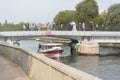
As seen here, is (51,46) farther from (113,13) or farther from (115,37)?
(113,13)

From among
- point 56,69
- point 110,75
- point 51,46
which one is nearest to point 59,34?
point 51,46

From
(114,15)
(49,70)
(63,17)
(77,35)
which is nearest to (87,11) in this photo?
(114,15)

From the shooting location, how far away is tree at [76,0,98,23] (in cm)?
11925

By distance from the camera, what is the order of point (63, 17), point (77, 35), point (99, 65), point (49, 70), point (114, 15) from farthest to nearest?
point (63, 17) → point (114, 15) → point (77, 35) → point (99, 65) → point (49, 70)

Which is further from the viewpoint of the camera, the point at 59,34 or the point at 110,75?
the point at 59,34

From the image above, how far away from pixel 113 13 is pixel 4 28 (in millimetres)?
56729

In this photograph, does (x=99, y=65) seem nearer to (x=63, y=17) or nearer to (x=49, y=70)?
(x=49, y=70)

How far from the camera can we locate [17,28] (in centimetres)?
8188

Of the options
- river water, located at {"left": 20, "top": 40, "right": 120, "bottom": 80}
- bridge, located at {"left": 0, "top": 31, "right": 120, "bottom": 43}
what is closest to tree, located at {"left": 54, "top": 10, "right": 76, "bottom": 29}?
bridge, located at {"left": 0, "top": 31, "right": 120, "bottom": 43}

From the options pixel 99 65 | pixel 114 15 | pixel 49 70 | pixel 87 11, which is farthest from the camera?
pixel 114 15

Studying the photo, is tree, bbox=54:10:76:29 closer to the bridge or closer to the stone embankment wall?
the bridge

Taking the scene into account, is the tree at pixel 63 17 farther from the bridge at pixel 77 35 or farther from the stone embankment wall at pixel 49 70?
the stone embankment wall at pixel 49 70

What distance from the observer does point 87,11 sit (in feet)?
393

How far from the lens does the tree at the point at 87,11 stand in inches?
4695
